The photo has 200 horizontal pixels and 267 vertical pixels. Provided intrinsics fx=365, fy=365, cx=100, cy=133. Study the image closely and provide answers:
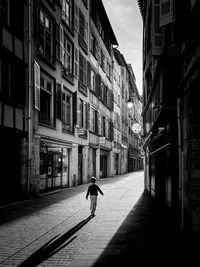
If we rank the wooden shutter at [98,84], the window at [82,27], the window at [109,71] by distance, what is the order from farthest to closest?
the window at [109,71] < the wooden shutter at [98,84] < the window at [82,27]

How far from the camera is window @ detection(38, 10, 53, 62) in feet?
61.4

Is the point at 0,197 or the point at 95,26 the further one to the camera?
the point at 95,26

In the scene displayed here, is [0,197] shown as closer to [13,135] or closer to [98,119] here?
[13,135]

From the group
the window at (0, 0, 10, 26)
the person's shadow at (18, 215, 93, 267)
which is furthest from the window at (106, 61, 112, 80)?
the person's shadow at (18, 215, 93, 267)

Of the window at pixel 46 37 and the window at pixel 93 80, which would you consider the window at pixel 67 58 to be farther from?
the window at pixel 93 80

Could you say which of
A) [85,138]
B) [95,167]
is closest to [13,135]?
[85,138]

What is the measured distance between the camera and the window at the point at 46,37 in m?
18.7

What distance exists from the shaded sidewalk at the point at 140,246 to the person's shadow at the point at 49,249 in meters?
0.58

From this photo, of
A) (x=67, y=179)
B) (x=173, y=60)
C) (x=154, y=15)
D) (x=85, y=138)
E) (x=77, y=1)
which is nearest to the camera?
(x=173, y=60)

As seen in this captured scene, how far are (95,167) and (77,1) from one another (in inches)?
571

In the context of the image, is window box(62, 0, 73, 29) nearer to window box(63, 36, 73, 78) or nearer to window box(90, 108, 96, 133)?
window box(63, 36, 73, 78)

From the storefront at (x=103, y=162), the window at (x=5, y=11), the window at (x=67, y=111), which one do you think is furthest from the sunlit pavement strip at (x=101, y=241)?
the storefront at (x=103, y=162)

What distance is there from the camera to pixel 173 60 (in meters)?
10.3

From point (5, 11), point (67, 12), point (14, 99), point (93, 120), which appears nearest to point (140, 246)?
point (14, 99)
